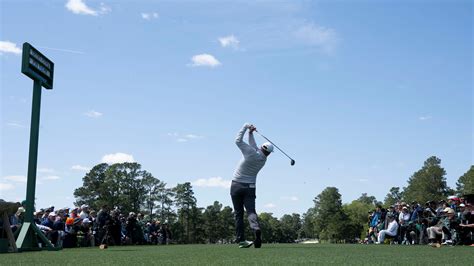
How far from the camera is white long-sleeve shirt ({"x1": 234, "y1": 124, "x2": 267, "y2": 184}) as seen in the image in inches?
390

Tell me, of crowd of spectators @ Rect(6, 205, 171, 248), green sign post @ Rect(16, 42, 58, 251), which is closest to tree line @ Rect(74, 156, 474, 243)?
crowd of spectators @ Rect(6, 205, 171, 248)

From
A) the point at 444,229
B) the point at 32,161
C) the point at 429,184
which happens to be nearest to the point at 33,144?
the point at 32,161

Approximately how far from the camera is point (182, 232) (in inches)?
3401

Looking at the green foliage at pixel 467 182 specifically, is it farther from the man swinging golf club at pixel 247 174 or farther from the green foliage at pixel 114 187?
the man swinging golf club at pixel 247 174

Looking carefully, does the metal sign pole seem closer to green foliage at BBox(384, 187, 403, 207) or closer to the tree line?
the tree line

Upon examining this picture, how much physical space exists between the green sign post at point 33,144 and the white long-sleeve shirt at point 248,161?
4.47 metres

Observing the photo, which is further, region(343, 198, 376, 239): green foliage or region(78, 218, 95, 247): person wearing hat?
region(343, 198, 376, 239): green foliage

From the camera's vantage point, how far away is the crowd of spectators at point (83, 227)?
1819cm

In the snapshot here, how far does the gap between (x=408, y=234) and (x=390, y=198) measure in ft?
337

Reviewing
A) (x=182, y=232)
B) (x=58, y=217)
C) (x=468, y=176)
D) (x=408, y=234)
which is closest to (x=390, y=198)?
(x=468, y=176)

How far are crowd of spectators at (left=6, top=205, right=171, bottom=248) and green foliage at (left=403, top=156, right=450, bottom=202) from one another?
70246mm

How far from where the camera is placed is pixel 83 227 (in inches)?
845

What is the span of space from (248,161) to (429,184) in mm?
86549

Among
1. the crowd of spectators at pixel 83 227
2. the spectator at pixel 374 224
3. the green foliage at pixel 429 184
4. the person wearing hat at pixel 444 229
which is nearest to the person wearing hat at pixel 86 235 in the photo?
the crowd of spectators at pixel 83 227
